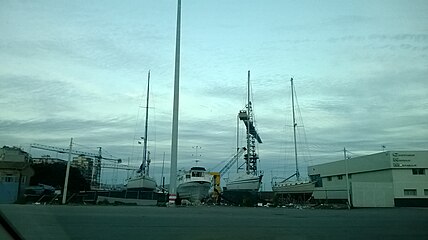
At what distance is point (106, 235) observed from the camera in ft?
33.4

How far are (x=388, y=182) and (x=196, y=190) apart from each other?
2271 cm

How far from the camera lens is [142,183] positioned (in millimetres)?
52844

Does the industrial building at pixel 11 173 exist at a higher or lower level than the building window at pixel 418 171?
lower

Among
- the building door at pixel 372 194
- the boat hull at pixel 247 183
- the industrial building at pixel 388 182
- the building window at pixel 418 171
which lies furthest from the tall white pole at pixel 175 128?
the building window at pixel 418 171

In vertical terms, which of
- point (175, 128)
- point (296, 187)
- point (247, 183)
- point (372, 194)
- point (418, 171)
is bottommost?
point (372, 194)

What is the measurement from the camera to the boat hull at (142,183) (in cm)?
5301

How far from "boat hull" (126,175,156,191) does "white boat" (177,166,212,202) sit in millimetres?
6159

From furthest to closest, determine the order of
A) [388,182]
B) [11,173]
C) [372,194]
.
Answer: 1. [388,182]
2. [372,194]
3. [11,173]

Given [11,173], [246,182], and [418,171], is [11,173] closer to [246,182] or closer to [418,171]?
[418,171]

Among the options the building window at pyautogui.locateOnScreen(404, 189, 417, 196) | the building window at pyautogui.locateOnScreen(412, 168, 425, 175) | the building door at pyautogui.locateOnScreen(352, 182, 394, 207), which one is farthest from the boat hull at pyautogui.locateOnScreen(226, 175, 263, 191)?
the building window at pyautogui.locateOnScreen(412, 168, 425, 175)

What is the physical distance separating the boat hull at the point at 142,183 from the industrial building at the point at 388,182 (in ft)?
74.2

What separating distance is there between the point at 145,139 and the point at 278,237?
134ft

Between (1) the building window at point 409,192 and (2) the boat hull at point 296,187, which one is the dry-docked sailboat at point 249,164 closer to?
(2) the boat hull at point 296,187

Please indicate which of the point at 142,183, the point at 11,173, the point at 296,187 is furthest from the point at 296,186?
the point at 11,173
